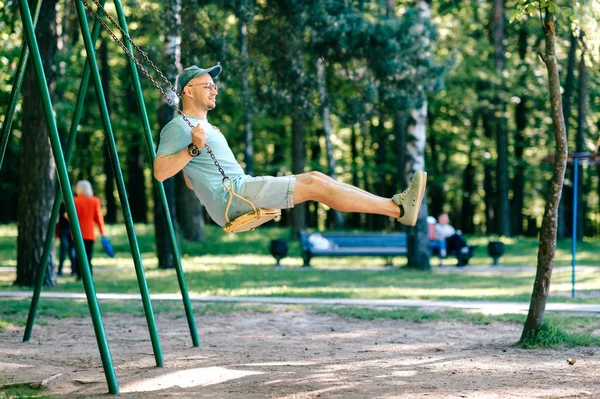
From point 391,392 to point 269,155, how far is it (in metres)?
35.7

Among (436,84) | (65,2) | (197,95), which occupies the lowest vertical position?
(197,95)

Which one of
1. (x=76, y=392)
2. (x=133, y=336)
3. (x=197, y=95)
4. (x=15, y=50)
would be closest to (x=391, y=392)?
(x=76, y=392)

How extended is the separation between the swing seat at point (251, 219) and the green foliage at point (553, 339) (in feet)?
10.4

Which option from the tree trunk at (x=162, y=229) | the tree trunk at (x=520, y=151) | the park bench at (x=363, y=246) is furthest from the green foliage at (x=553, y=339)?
the tree trunk at (x=520, y=151)

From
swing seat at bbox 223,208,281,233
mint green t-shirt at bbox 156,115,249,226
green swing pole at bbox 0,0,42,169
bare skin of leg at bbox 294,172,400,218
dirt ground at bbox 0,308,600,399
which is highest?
green swing pole at bbox 0,0,42,169

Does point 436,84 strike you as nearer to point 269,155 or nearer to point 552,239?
point 552,239

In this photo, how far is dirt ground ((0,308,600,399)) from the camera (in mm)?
5906

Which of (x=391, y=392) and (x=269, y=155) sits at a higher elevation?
(x=269, y=155)

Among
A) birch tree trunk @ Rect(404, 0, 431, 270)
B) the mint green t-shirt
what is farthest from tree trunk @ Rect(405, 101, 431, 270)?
the mint green t-shirt

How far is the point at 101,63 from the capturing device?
101ft

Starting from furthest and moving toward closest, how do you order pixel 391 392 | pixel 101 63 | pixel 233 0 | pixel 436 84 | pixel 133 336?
pixel 101 63 → pixel 436 84 → pixel 233 0 → pixel 133 336 → pixel 391 392

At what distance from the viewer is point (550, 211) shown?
8.00 metres

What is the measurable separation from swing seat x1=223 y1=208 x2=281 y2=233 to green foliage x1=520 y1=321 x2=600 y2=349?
3165 millimetres

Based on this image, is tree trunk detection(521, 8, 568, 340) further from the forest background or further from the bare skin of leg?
the bare skin of leg
